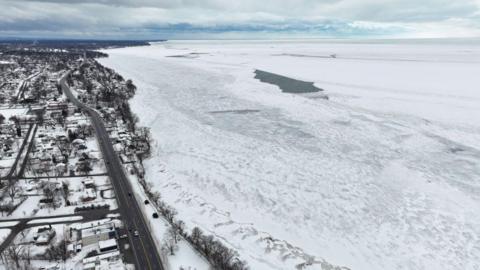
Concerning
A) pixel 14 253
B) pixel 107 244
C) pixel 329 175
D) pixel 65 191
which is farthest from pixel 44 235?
pixel 329 175

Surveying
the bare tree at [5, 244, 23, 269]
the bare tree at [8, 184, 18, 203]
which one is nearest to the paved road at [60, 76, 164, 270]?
the bare tree at [5, 244, 23, 269]

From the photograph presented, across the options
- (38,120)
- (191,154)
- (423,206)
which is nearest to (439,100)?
(423,206)

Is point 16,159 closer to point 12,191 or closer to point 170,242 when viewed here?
point 12,191

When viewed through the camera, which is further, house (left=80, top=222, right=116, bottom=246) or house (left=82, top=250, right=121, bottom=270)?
house (left=80, top=222, right=116, bottom=246)

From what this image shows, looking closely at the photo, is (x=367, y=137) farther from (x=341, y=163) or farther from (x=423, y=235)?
(x=423, y=235)

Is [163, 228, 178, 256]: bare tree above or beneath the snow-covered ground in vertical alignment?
above

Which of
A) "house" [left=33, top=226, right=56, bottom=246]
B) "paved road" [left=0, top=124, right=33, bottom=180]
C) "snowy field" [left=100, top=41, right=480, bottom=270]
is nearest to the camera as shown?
"snowy field" [left=100, top=41, right=480, bottom=270]

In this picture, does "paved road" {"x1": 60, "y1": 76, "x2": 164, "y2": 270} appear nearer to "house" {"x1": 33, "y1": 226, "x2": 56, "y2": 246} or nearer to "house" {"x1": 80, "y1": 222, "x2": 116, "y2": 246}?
"house" {"x1": 80, "y1": 222, "x2": 116, "y2": 246}
